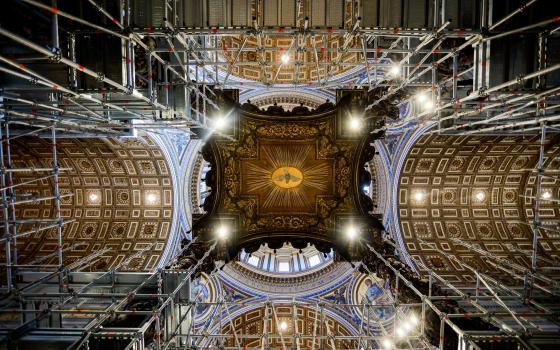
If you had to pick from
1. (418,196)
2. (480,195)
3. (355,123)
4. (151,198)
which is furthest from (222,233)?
(480,195)

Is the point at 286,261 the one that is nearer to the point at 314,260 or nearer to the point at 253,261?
the point at 314,260

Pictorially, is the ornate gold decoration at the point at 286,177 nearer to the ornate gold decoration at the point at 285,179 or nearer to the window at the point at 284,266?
the ornate gold decoration at the point at 285,179

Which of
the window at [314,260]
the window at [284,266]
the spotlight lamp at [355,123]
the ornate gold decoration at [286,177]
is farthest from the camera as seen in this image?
the window at [314,260]

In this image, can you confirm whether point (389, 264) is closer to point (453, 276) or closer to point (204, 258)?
point (204, 258)

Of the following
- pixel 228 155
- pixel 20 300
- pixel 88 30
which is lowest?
pixel 20 300

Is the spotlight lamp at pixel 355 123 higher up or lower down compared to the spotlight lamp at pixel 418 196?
higher up

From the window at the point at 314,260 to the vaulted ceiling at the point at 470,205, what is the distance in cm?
621

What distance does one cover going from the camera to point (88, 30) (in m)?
7.62

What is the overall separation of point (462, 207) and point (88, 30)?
17132 millimetres

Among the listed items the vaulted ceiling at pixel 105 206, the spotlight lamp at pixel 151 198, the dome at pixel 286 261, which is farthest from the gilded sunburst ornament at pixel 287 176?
the dome at pixel 286 261

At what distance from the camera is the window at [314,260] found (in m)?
21.4

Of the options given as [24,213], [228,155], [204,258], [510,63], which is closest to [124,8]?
[228,155]

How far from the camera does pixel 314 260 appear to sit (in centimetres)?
2188

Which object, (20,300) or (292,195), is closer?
(20,300)
